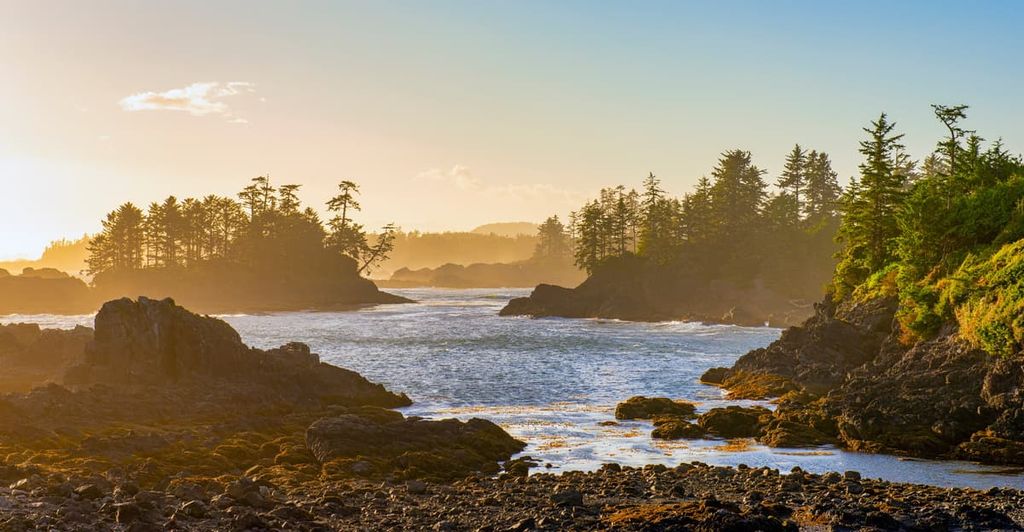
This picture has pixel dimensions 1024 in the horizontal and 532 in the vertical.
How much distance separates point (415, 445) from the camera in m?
30.2

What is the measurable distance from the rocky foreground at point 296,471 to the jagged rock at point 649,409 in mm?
100

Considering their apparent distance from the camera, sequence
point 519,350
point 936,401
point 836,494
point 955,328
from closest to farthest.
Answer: point 836,494 → point 936,401 → point 955,328 → point 519,350

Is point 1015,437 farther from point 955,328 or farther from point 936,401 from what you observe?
point 955,328

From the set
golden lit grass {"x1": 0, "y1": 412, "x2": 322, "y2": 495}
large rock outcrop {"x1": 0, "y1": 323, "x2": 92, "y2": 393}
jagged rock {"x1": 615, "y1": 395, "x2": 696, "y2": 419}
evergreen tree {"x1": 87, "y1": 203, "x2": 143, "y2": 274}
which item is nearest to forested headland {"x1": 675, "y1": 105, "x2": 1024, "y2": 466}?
jagged rock {"x1": 615, "y1": 395, "x2": 696, "y2": 419}

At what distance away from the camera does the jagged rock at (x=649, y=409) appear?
3897 cm

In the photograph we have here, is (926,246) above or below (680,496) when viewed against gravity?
above

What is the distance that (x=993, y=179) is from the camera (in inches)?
1946

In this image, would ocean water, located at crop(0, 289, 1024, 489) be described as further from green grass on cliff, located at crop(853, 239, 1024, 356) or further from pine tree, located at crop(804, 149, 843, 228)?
pine tree, located at crop(804, 149, 843, 228)

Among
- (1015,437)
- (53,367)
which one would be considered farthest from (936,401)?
(53,367)

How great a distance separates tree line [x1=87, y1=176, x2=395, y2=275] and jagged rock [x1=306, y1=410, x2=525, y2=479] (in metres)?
117

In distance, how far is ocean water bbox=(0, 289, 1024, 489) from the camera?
98.9 feet

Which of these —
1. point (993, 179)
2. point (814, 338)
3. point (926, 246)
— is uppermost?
point (993, 179)

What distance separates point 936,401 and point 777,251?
9501cm

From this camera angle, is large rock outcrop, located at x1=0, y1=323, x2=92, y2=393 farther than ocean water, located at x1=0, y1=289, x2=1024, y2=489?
Yes
